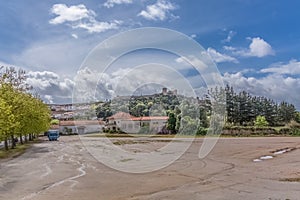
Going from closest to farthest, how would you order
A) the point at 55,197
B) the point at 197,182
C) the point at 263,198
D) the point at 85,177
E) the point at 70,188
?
the point at 263,198 < the point at 55,197 < the point at 70,188 < the point at 197,182 < the point at 85,177

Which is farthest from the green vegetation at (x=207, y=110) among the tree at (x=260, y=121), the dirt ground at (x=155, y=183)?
the dirt ground at (x=155, y=183)

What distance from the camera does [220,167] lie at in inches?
808

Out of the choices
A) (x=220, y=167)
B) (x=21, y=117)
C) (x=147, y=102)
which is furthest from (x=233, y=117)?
(x=220, y=167)

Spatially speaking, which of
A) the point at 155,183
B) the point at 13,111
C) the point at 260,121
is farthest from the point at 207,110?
the point at 155,183

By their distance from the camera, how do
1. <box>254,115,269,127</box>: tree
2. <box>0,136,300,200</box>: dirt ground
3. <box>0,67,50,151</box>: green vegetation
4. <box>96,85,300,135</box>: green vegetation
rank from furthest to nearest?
<box>254,115,269,127</box>: tree, <box>96,85,300,135</box>: green vegetation, <box>0,67,50,151</box>: green vegetation, <box>0,136,300,200</box>: dirt ground

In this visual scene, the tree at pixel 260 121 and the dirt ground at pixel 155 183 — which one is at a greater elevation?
the tree at pixel 260 121

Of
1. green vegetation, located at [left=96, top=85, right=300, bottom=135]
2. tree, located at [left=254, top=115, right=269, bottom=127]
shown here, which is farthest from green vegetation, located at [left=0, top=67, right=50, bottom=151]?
tree, located at [left=254, top=115, right=269, bottom=127]

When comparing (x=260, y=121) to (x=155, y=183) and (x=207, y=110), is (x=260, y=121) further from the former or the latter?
(x=155, y=183)

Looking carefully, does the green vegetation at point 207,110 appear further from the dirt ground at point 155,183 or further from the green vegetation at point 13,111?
the dirt ground at point 155,183

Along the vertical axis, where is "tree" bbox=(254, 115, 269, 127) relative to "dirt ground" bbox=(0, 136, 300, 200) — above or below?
above

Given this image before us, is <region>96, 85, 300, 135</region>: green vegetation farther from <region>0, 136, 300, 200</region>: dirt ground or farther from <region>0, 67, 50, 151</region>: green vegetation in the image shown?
<region>0, 136, 300, 200</region>: dirt ground

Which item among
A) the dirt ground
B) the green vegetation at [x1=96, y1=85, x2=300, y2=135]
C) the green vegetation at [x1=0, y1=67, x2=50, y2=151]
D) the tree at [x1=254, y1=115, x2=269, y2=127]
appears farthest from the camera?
the tree at [x1=254, y1=115, x2=269, y2=127]

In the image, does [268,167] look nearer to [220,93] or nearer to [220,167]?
[220,167]

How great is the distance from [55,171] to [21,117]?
22664mm
